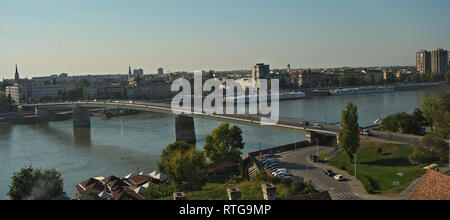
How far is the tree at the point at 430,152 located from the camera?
26.2 ft

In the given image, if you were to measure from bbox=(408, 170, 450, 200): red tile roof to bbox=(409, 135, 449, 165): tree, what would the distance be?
4.43 meters

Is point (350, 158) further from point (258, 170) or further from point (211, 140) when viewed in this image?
point (211, 140)

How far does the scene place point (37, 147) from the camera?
1591 centimetres

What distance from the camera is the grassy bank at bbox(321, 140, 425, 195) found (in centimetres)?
722

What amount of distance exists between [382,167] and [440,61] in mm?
57039

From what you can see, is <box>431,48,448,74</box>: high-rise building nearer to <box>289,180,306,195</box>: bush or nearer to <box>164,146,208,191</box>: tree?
<box>164,146,208,191</box>: tree

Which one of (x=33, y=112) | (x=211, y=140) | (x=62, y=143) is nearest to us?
(x=211, y=140)

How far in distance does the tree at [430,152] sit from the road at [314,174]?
139cm

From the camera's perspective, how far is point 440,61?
192 feet

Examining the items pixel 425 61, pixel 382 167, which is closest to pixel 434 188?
pixel 382 167

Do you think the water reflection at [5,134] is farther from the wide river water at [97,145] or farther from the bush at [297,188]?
the bush at [297,188]

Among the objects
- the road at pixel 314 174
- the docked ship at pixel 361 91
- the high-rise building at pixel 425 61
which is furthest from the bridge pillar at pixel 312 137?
the high-rise building at pixel 425 61
